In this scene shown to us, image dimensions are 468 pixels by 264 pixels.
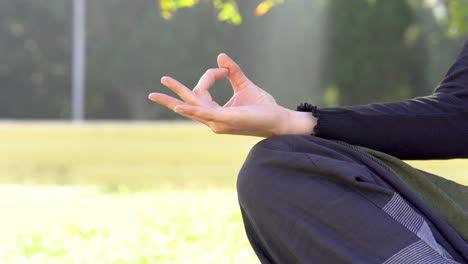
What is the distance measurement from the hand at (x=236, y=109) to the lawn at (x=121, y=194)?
5.16 ft

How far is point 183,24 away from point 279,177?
15921 mm

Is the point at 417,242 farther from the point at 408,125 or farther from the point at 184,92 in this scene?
the point at 184,92

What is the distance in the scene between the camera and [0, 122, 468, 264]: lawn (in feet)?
10.9

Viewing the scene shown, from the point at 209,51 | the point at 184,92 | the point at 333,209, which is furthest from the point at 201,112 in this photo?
the point at 209,51

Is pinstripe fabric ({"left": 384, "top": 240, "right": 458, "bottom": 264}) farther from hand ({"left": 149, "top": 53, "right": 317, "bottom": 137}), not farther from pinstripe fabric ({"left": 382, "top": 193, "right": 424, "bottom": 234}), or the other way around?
hand ({"left": 149, "top": 53, "right": 317, "bottom": 137})

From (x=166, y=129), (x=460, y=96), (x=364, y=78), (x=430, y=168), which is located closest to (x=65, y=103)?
(x=364, y=78)

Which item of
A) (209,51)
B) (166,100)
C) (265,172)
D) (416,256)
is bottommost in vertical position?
(209,51)

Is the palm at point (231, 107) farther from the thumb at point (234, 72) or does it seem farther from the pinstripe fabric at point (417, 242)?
the pinstripe fabric at point (417, 242)

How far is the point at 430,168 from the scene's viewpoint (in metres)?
6.54

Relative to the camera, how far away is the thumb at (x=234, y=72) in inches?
61.2

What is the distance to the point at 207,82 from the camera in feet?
5.06

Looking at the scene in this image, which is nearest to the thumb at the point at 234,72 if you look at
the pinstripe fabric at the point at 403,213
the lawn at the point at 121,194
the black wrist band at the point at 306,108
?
the black wrist band at the point at 306,108

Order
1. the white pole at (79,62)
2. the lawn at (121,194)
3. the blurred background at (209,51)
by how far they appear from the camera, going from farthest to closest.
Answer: the blurred background at (209,51)
the white pole at (79,62)
the lawn at (121,194)

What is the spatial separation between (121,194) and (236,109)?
4799 millimetres
